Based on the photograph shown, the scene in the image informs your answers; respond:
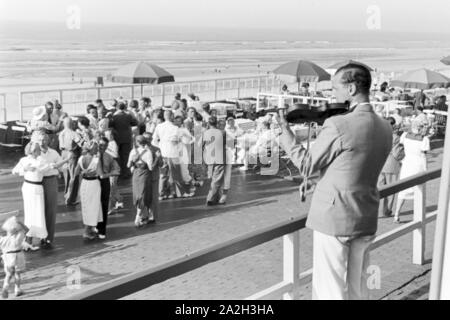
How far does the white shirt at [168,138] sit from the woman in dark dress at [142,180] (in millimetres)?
1542

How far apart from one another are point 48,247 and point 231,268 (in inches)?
120

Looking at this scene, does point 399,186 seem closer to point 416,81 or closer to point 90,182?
point 90,182

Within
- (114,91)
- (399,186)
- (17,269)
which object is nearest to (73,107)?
(114,91)

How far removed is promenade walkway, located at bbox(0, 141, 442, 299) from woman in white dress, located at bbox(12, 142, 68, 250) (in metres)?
0.36

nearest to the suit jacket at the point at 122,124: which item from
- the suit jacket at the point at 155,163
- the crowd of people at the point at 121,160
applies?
the crowd of people at the point at 121,160

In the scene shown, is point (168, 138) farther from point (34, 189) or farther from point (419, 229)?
point (419, 229)

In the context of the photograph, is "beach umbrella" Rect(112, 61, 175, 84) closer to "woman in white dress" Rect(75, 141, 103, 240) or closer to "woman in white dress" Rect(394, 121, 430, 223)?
"woman in white dress" Rect(75, 141, 103, 240)

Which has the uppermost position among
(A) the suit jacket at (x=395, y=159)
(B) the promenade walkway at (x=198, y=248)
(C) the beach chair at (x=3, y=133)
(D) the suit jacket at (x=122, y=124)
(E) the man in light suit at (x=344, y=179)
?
(E) the man in light suit at (x=344, y=179)

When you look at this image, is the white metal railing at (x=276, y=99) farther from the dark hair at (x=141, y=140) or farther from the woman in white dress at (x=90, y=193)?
the woman in white dress at (x=90, y=193)

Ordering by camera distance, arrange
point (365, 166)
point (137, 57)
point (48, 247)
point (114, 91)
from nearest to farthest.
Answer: point (365, 166) → point (48, 247) → point (114, 91) → point (137, 57)

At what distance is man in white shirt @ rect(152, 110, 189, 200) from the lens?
12.0 metres

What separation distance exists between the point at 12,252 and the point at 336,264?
4.95 m

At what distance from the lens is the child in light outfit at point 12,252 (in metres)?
7.34

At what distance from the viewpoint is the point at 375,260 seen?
6.88 metres
